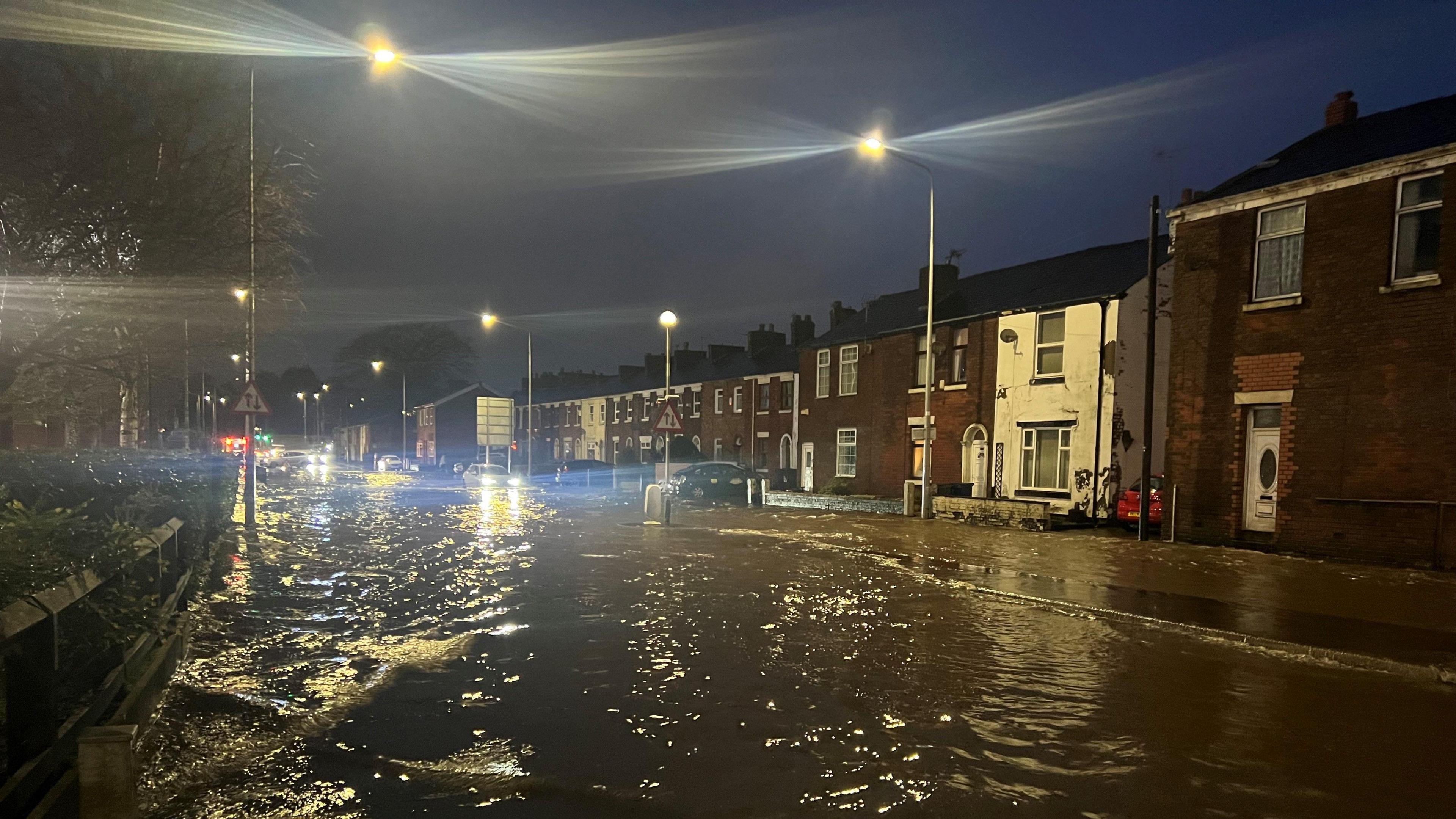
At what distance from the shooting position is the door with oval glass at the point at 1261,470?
15977mm

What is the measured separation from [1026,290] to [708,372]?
25.6 m

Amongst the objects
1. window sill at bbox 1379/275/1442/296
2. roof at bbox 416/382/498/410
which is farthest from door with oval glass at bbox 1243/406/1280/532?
roof at bbox 416/382/498/410

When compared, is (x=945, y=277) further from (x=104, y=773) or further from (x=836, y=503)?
(x=104, y=773)

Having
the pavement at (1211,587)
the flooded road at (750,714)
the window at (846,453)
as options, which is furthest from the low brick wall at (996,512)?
the flooded road at (750,714)

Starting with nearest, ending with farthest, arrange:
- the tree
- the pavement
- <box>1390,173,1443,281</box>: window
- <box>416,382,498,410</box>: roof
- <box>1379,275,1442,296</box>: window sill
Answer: the pavement, the tree, <box>1379,275,1442,296</box>: window sill, <box>1390,173,1443,281</box>: window, <box>416,382,498,410</box>: roof

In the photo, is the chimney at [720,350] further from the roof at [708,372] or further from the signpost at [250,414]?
the signpost at [250,414]

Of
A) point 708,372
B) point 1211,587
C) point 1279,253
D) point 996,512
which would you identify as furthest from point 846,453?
point 1211,587

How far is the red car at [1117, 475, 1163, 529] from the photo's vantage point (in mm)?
18641

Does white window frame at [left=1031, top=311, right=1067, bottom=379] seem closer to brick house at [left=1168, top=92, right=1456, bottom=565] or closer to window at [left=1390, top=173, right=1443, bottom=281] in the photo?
brick house at [left=1168, top=92, right=1456, bottom=565]

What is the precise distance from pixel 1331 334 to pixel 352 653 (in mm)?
16301

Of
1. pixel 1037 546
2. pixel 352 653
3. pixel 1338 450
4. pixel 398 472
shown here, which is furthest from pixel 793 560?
pixel 398 472

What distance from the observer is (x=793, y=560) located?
14.8m

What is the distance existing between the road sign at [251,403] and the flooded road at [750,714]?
9.32m

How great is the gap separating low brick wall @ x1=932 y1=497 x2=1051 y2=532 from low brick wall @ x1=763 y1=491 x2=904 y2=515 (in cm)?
230
